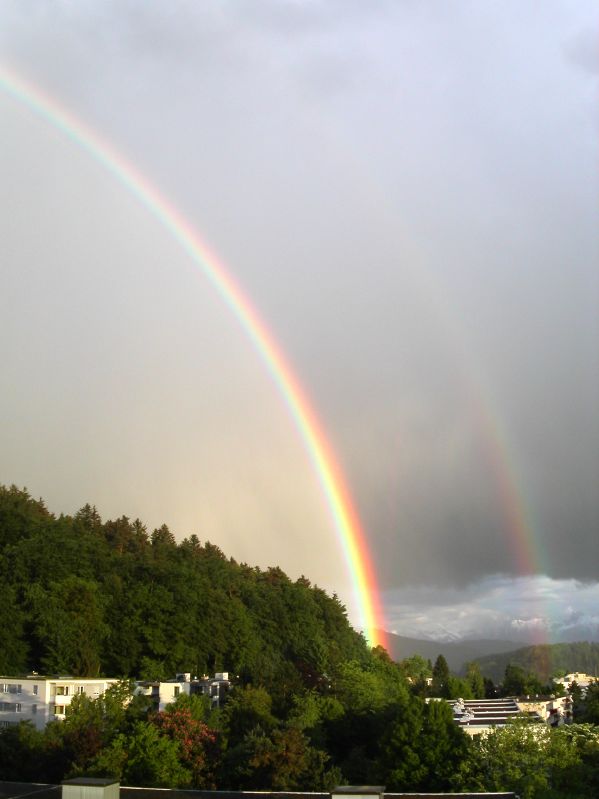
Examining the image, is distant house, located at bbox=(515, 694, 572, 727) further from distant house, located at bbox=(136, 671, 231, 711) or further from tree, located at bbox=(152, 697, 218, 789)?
tree, located at bbox=(152, 697, 218, 789)

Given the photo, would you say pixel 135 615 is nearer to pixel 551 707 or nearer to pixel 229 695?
pixel 229 695

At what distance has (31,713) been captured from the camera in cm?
5147

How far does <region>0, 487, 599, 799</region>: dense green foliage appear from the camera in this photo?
117 ft

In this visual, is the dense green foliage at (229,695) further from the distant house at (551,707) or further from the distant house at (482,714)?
the distant house at (551,707)

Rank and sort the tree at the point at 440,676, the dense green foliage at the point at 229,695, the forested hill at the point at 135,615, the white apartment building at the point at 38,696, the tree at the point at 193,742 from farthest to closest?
the tree at the point at 440,676
the forested hill at the point at 135,615
the white apartment building at the point at 38,696
the tree at the point at 193,742
the dense green foliage at the point at 229,695

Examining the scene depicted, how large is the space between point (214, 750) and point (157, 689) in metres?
21.5

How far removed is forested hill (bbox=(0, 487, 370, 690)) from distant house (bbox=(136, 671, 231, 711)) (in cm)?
203

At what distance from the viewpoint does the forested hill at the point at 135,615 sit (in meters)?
64.1

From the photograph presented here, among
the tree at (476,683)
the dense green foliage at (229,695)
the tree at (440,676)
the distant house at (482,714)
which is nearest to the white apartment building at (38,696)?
the dense green foliage at (229,695)

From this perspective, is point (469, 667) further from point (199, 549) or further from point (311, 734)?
point (311, 734)

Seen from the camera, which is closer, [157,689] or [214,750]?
[214,750]

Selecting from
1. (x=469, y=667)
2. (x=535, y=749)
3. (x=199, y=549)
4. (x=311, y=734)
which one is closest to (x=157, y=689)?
(x=311, y=734)

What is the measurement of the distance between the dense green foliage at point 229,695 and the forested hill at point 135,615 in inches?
6.3

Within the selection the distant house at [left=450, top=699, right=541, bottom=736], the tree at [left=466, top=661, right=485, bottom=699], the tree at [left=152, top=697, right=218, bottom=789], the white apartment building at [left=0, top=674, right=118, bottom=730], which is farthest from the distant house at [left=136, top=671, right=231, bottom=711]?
the tree at [left=466, top=661, right=485, bottom=699]
